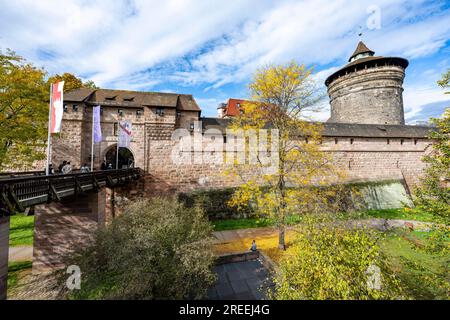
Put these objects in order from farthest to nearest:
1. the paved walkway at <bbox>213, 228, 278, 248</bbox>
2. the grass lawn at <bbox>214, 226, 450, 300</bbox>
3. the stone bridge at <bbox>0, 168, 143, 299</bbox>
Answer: the paved walkway at <bbox>213, 228, 278, 248</bbox> < the stone bridge at <bbox>0, 168, 143, 299</bbox> < the grass lawn at <bbox>214, 226, 450, 300</bbox>

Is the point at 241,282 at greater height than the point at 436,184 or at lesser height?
lesser

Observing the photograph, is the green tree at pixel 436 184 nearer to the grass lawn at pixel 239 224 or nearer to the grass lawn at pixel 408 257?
the grass lawn at pixel 408 257

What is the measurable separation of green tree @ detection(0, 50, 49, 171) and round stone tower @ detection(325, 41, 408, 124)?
3556 centimetres

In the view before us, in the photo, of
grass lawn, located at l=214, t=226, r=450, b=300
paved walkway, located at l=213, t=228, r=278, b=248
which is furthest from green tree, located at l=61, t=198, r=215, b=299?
paved walkway, located at l=213, t=228, r=278, b=248

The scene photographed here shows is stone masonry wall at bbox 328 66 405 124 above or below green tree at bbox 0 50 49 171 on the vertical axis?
above

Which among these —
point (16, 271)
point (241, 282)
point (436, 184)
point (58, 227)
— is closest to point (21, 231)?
point (16, 271)

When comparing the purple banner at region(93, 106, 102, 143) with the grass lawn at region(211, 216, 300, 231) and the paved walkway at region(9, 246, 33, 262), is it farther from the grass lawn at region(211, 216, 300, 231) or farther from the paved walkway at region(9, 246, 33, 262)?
the grass lawn at region(211, 216, 300, 231)

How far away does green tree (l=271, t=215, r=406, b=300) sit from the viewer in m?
3.55

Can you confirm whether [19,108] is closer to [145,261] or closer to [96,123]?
[96,123]

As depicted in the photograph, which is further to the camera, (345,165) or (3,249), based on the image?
(345,165)

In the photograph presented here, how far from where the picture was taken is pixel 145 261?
5.26 meters

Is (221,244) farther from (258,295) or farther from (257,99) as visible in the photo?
(257,99)

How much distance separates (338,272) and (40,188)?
29.8ft

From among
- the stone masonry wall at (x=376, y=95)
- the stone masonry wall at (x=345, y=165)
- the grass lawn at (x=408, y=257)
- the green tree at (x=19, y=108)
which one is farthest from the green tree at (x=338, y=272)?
the stone masonry wall at (x=376, y=95)
